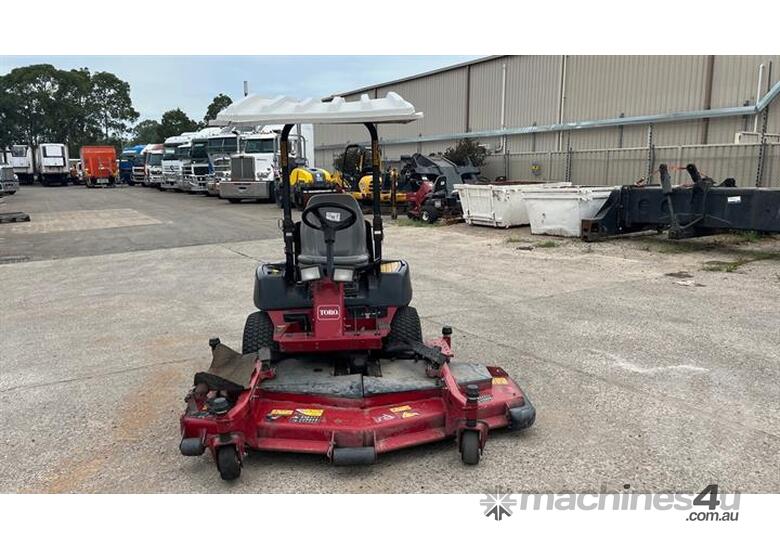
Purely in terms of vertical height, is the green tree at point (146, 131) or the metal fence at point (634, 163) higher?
the green tree at point (146, 131)

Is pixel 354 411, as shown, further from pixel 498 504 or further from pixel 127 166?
pixel 127 166

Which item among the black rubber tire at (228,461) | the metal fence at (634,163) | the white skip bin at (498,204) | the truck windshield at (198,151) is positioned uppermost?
the truck windshield at (198,151)

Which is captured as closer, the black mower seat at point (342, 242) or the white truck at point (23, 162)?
the black mower seat at point (342, 242)

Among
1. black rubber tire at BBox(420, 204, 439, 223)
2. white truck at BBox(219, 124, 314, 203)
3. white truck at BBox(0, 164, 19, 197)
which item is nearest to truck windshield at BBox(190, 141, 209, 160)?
white truck at BBox(219, 124, 314, 203)

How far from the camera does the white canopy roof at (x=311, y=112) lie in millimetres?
3938

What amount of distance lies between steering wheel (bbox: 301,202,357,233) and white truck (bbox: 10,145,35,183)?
2182 inches

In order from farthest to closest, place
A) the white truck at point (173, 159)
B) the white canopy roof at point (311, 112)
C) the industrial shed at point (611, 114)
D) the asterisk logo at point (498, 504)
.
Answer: the white truck at point (173, 159), the industrial shed at point (611, 114), the white canopy roof at point (311, 112), the asterisk logo at point (498, 504)

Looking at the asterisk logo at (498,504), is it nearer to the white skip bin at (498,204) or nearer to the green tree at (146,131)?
the white skip bin at (498,204)

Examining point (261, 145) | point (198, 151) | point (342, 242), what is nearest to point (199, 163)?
point (198, 151)

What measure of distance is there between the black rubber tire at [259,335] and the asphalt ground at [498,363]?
2.29 ft

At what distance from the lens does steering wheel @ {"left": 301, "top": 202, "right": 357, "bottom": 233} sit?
4230 mm

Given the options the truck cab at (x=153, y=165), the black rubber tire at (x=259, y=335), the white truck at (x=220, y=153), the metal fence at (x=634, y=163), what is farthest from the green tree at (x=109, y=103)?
the black rubber tire at (x=259, y=335)

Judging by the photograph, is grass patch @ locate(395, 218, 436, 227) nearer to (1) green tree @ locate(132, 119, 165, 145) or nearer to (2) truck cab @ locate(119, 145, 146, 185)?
(2) truck cab @ locate(119, 145, 146, 185)

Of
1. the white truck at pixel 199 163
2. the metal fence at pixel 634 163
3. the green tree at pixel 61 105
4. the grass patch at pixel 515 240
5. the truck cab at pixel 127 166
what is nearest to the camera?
the grass patch at pixel 515 240
